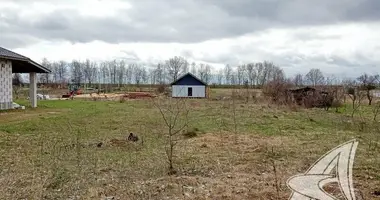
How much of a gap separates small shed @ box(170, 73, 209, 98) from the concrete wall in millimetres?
25523

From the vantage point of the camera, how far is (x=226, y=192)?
5340 mm

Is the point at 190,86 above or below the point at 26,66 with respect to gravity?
below

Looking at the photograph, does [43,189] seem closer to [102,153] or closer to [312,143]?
[102,153]

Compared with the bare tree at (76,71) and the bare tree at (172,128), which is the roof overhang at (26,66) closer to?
the bare tree at (172,128)

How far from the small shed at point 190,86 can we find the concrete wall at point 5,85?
2552cm

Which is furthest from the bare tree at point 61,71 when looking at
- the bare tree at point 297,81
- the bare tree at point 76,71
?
the bare tree at point 297,81

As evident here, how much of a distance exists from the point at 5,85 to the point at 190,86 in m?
27.0

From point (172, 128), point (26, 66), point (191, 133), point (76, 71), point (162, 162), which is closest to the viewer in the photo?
point (162, 162)

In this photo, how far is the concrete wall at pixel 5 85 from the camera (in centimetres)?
1797

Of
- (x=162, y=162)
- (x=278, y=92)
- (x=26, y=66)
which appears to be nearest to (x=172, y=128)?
(x=162, y=162)

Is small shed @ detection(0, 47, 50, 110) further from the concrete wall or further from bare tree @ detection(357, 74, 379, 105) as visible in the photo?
bare tree @ detection(357, 74, 379, 105)

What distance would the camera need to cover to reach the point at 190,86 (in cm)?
4359

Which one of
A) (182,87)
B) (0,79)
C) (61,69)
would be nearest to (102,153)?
(0,79)

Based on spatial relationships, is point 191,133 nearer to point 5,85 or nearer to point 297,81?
point 5,85
